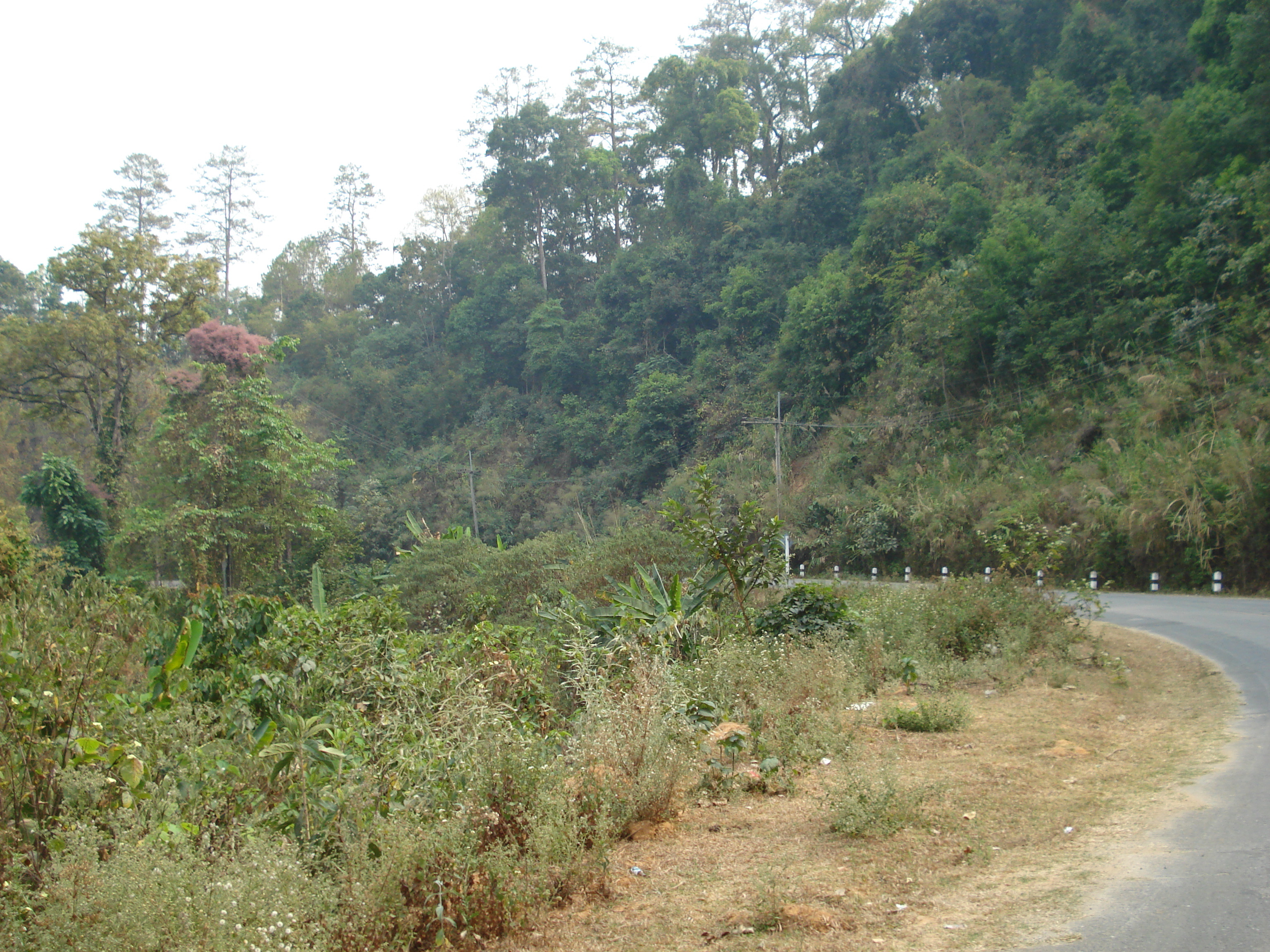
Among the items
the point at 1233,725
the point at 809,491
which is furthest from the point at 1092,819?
the point at 809,491

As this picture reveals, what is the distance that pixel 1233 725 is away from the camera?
293 inches

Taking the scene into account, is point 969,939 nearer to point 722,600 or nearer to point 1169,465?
point 722,600

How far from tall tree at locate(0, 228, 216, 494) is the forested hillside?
131 mm

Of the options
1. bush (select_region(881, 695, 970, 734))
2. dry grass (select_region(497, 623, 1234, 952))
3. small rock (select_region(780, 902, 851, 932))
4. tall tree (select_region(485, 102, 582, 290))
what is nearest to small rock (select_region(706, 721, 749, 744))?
dry grass (select_region(497, 623, 1234, 952))

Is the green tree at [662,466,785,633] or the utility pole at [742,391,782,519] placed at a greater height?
the utility pole at [742,391,782,519]

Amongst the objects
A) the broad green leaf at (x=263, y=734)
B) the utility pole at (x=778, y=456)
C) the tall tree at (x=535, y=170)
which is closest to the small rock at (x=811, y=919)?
the broad green leaf at (x=263, y=734)

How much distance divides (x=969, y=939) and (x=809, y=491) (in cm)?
3096

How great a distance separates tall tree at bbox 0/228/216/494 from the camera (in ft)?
106

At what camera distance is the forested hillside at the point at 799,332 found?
78.1 feet

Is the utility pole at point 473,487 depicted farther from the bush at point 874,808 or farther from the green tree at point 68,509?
the bush at point 874,808

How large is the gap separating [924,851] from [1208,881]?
4.08 feet

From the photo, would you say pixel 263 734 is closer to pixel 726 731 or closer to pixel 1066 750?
pixel 726 731

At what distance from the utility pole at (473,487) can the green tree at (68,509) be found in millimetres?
16021

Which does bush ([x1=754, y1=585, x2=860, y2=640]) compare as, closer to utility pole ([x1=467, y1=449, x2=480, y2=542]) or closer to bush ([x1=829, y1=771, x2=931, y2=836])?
bush ([x1=829, y1=771, x2=931, y2=836])
